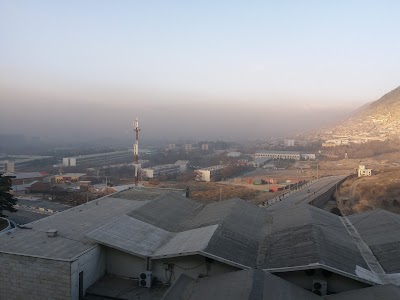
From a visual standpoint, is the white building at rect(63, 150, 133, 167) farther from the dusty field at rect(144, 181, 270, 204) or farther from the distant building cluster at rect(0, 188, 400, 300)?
the distant building cluster at rect(0, 188, 400, 300)

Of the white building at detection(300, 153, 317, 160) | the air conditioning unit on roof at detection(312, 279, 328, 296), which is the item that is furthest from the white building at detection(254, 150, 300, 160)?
the air conditioning unit on roof at detection(312, 279, 328, 296)

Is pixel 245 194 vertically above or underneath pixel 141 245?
underneath

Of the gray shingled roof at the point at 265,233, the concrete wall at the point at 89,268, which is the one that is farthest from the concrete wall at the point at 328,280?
the concrete wall at the point at 89,268

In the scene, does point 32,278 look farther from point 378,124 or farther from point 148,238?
point 378,124

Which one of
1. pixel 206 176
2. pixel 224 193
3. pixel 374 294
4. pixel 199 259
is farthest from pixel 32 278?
pixel 206 176

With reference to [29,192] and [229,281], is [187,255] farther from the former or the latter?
[29,192]

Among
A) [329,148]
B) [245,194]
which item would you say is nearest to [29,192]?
[245,194]
